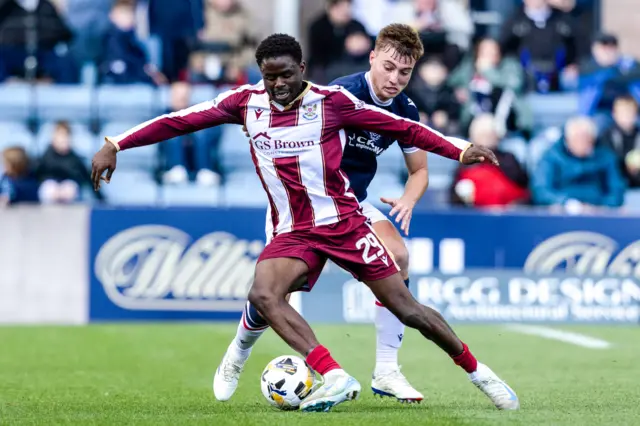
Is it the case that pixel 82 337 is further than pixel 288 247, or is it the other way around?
pixel 82 337

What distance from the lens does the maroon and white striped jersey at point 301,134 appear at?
22.5ft

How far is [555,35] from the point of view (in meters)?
17.4

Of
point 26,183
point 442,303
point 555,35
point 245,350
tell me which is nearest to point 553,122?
point 555,35

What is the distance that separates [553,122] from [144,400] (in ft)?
34.6

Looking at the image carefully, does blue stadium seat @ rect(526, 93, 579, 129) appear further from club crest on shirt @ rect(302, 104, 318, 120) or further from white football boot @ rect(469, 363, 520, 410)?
club crest on shirt @ rect(302, 104, 318, 120)

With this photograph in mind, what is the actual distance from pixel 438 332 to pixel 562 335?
6.35 meters

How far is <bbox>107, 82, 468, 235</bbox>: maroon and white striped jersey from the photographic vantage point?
22.5 feet

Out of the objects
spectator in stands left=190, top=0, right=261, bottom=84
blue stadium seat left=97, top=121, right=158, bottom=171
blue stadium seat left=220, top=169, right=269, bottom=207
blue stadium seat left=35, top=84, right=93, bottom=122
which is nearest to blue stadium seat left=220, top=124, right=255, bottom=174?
blue stadium seat left=220, top=169, right=269, bottom=207

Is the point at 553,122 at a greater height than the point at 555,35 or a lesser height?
lesser

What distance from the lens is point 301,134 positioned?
6.86 meters

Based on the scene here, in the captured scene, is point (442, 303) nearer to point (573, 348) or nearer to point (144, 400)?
point (573, 348)

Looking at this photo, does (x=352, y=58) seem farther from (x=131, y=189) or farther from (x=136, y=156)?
(x=131, y=189)

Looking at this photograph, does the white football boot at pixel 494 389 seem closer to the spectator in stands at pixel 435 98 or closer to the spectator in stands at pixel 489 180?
the spectator in stands at pixel 489 180

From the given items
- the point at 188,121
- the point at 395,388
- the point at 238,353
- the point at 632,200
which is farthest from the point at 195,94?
the point at 188,121
